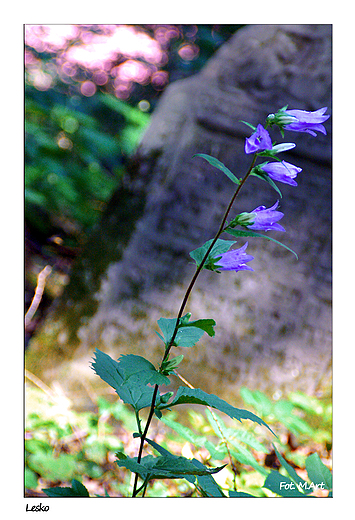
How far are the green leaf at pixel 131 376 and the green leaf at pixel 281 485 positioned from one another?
288 mm

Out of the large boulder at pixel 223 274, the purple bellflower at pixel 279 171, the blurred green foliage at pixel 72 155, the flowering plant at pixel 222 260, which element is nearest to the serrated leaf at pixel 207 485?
the flowering plant at pixel 222 260

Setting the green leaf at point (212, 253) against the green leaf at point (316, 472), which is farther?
the green leaf at point (316, 472)

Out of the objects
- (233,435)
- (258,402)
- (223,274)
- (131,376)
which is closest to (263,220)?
(131,376)

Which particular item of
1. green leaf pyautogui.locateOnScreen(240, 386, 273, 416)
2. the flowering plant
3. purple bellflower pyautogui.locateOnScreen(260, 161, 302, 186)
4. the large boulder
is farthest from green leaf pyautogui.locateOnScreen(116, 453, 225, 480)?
the large boulder

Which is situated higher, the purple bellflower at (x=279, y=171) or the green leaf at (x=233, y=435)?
the purple bellflower at (x=279, y=171)

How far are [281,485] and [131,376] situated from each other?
1.40 feet

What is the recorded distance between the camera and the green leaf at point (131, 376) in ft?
1.22

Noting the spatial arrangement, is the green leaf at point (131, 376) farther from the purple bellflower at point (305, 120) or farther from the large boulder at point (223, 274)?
the large boulder at point (223, 274)

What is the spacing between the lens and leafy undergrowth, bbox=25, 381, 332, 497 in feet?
2.71

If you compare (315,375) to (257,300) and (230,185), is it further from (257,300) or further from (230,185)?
(230,185)

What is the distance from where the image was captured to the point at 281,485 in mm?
597

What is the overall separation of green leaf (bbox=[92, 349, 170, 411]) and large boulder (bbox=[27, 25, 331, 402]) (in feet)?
2.24

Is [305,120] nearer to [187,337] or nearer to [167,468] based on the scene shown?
[187,337]
